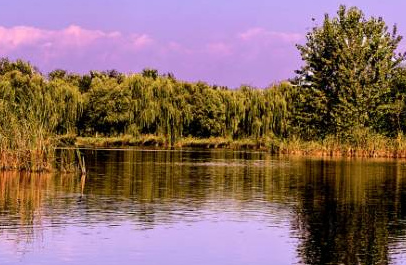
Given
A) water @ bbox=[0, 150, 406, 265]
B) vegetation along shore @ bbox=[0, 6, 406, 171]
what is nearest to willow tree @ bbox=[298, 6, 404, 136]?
vegetation along shore @ bbox=[0, 6, 406, 171]

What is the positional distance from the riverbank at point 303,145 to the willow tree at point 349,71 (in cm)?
267

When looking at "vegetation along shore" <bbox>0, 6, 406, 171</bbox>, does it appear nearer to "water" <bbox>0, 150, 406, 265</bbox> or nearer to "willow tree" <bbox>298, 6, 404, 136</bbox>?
"willow tree" <bbox>298, 6, 404, 136</bbox>

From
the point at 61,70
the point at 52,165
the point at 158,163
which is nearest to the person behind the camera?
the point at 52,165

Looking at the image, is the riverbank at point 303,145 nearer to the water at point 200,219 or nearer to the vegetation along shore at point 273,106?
the vegetation along shore at point 273,106

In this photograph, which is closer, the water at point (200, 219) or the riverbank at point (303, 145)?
the water at point (200, 219)

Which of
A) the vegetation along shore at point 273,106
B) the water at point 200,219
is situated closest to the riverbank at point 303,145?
the vegetation along shore at point 273,106

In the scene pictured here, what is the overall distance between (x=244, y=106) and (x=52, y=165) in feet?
121

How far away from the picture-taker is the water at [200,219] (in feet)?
48.2

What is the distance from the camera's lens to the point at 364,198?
2514 cm

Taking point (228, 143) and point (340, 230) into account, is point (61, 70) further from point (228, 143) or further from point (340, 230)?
point (340, 230)

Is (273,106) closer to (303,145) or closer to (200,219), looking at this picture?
(303,145)

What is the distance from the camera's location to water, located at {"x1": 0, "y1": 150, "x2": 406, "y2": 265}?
578 inches

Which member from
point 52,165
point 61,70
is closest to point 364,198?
point 52,165

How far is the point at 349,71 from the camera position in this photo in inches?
2328
